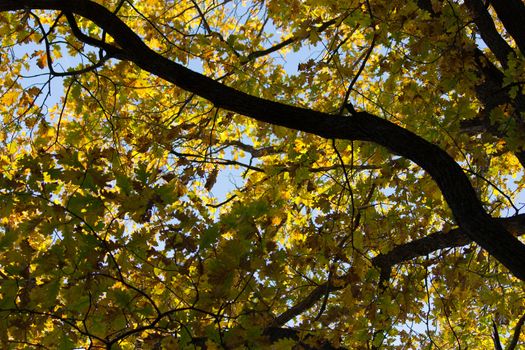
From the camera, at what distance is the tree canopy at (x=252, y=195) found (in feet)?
8.83

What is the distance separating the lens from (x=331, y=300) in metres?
5.38

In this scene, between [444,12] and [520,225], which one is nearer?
[444,12]

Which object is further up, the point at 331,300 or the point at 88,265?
the point at 331,300

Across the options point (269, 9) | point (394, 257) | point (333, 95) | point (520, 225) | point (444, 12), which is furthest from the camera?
point (333, 95)

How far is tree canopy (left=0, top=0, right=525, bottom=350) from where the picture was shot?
2691mm

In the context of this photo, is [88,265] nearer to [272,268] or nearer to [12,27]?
[272,268]

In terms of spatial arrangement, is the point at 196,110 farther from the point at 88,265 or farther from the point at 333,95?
the point at 88,265

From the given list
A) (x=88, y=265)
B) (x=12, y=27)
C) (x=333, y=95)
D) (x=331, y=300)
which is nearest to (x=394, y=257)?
(x=331, y=300)

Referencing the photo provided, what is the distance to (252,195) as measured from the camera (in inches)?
233

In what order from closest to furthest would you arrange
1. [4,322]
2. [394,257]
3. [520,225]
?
1. [4,322]
2. [520,225]
3. [394,257]

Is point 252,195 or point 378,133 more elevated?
point 252,195

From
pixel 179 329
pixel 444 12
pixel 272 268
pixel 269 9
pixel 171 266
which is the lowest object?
pixel 179 329

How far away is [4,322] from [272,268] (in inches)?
55.6

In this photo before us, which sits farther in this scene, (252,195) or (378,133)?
(252,195)
